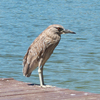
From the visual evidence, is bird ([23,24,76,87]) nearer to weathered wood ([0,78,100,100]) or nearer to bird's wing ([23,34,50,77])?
bird's wing ([23,34,50,77])

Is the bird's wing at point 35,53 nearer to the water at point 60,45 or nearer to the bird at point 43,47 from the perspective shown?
the bird at point 43,47

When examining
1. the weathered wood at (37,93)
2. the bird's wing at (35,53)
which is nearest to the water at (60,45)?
the bird's wing at (35,53)

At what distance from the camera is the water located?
11367 mm

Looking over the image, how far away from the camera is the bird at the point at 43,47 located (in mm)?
6848

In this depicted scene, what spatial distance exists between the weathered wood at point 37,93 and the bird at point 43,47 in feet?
1.06

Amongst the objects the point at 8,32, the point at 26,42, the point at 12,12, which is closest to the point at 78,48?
the point at 26,42

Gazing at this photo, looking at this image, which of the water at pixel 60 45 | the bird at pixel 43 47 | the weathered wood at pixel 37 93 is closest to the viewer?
the weathered wood at pixel 37 93

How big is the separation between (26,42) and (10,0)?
2224 centimetres

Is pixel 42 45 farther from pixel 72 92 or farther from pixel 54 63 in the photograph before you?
pixel 54 63

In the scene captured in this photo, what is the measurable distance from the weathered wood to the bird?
0.32 m

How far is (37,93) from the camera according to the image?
6.27 metres

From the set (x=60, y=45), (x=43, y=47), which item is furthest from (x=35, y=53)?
(x=60, y=45)

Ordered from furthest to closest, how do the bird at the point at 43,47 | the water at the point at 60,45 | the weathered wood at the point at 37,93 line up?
1. the water at the point at 60,45
2. the bird at the point at 43,47
3. the weathered wood at the point at 37,93

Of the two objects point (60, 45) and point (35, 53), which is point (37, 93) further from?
point (60, 45)
